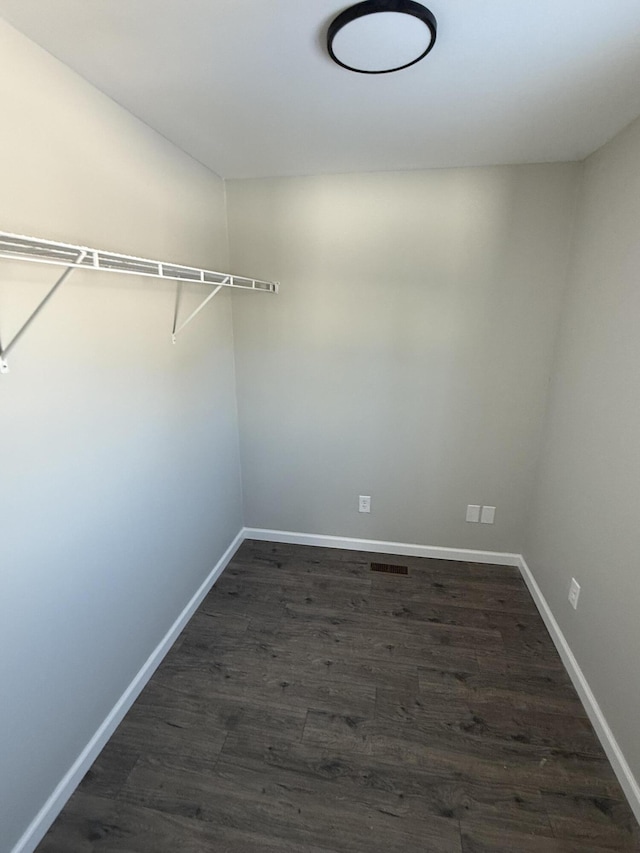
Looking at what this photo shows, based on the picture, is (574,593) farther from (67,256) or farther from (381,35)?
(67,256)

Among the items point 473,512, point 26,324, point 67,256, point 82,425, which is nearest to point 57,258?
point 67,256

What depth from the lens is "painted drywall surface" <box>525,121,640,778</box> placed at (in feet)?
5.08

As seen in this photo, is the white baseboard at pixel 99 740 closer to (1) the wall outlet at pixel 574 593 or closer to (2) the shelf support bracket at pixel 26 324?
(2) the shelf support bracket at pixel 26 324

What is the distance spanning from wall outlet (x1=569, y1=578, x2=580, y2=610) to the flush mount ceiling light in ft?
6.82

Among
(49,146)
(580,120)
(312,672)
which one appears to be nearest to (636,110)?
(580,120)

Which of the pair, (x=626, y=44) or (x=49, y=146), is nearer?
(x=626, y=44)

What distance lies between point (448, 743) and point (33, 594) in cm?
157

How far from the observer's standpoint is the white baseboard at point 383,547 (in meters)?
2.75

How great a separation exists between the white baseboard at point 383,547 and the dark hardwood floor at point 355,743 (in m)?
0.35

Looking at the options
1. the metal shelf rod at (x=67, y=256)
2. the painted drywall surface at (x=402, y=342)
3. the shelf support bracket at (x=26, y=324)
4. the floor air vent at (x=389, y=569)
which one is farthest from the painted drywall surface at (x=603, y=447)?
the shelf support bracket at (x=26, y=324)

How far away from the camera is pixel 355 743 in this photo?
5.41ft

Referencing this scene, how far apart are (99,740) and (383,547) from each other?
1.81m

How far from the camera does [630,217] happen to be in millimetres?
1646

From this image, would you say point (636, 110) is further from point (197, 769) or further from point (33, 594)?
point (197, 769)
